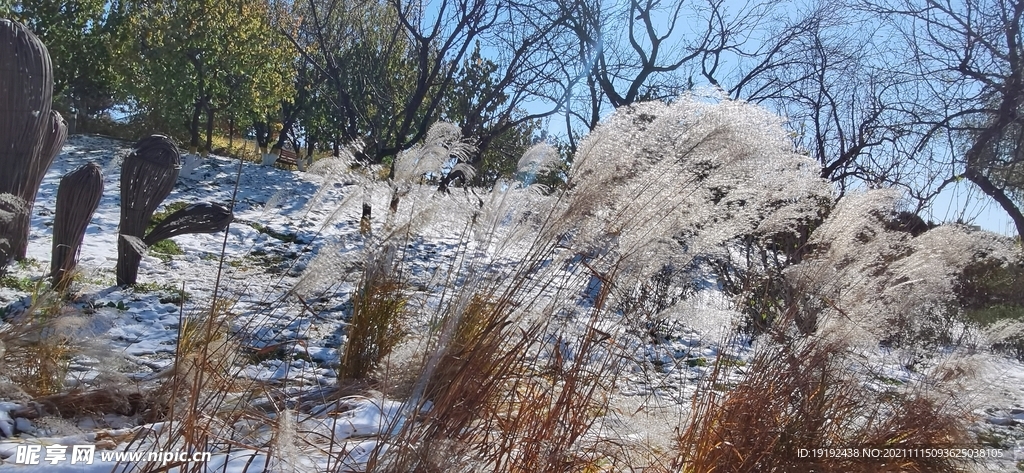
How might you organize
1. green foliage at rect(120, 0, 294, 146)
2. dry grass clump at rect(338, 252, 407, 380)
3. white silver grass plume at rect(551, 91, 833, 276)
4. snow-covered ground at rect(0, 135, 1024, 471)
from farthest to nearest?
green foliage at rect(120, 0, 294, 146), dry grass clump at rect(338, 252, 407, 380), white silver grass plume at rect(551, 91, 833, 276), snow-covered ground at rect(0, 135, 1024, 471)

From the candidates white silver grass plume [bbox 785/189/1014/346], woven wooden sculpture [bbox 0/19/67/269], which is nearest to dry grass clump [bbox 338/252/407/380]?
white silver grass plume [bbox 785/189/1014/346]

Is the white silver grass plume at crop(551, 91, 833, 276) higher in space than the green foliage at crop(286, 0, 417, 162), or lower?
lower

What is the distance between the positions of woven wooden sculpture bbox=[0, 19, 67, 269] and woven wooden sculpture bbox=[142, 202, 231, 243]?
2.37ft

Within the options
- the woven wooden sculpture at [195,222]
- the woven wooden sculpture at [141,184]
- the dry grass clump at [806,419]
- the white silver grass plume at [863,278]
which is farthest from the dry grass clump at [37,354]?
the white silver grass plume at [863,278]

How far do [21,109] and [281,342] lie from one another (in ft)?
11.3

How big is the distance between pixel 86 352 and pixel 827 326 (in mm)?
2522

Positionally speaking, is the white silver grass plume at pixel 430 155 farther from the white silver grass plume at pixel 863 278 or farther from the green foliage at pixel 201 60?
the green foliage at pixel 201 60

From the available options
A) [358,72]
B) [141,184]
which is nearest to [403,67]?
[358,72]

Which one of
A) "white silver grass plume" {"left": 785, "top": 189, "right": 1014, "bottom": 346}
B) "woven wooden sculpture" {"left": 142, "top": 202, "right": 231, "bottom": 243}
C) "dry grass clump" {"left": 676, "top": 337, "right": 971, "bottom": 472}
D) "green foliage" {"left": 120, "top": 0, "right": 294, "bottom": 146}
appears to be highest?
"green foliage" {"left": 120, "top": 0, "right": 294, "bottom": 146}

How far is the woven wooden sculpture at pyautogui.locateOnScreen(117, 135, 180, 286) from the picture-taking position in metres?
4.46

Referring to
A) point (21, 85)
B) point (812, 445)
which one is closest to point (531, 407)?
point (812, 445)

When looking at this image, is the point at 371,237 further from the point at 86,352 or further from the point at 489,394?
the point at 86,352

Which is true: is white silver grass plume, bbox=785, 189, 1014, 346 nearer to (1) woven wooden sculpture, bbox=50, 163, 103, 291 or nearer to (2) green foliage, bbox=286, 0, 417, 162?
(1) woven wooden sculpture, bbox=50, 163, 103, 291

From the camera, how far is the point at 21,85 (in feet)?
13.1
